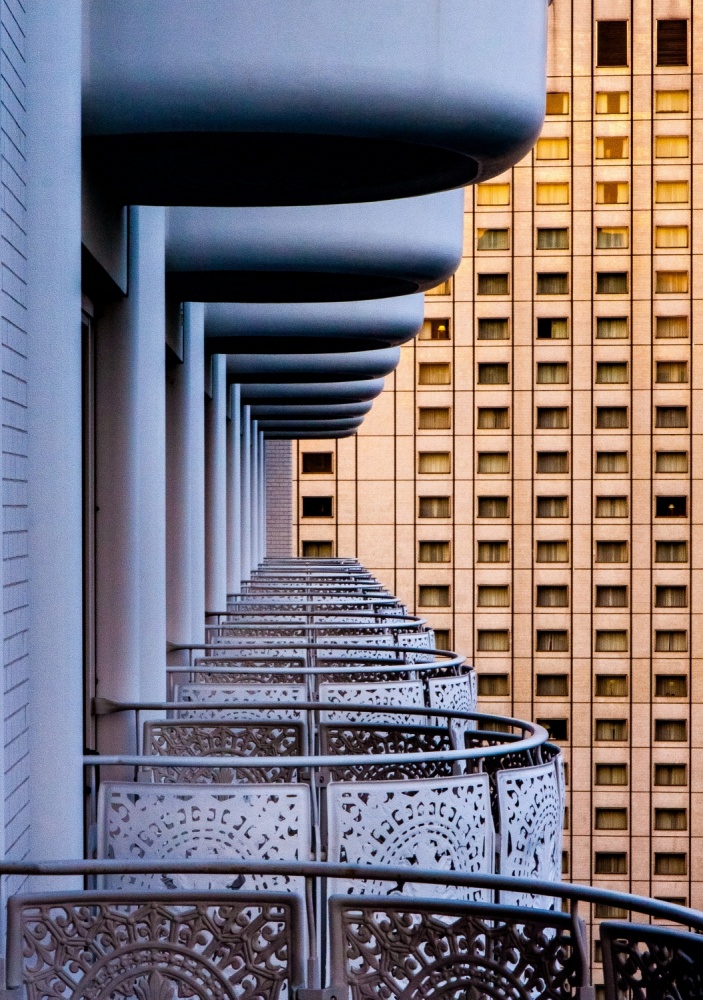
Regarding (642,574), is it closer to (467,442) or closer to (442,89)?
(467,442)

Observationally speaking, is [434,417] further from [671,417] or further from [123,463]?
[123,463]

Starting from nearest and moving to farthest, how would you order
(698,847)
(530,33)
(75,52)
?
(75,52), (530,33), (698,847)

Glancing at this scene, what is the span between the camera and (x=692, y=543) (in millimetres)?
47156

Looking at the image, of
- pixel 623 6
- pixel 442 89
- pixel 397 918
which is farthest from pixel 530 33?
pixel 623 6

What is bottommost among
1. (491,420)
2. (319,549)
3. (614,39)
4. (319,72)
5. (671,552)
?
(671,552)

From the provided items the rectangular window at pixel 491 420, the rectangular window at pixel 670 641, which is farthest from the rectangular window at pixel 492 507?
the rectangular window at pixel 670 641

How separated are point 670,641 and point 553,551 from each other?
4.72 m

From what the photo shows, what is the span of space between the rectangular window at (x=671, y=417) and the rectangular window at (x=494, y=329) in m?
5.45

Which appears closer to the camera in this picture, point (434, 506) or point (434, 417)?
point (434, 506)

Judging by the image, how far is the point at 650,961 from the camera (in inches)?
104

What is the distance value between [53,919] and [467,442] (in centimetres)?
4475

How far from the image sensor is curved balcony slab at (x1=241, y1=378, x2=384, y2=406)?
666 inches

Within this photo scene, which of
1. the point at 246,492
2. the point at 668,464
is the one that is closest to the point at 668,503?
the point at 668,464

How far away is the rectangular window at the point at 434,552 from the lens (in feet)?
154
